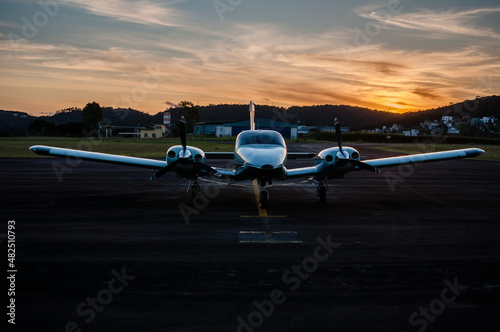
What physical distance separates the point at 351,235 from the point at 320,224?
146 cm

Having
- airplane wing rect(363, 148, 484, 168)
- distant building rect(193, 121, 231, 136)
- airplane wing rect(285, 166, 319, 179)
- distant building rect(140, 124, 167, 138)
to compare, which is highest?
distant building rect(193, 121, 231, 136)

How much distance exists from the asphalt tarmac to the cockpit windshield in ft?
7.31

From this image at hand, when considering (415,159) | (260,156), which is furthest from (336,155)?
(415,159)

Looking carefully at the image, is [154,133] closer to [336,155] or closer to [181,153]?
[181,153]

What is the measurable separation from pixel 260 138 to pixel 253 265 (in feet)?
29.7

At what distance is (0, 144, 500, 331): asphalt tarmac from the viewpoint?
5.66 meters

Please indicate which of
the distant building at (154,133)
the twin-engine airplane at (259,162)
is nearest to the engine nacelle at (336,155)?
the twin-engine airplane at (259,162)

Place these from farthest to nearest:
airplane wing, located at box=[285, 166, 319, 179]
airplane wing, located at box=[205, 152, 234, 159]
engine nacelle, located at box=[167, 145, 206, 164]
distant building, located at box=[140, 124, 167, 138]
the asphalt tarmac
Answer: distant building, located at box=[140, 124, 167, 138] → airplane wing, located at box=[205, 152, 234, 159] → engine nacelle, located at box=[167, 145, 206, 164] → airplane wing, located at box=[285, 166, 319, 179] → the asphalt tarmac

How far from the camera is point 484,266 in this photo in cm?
802

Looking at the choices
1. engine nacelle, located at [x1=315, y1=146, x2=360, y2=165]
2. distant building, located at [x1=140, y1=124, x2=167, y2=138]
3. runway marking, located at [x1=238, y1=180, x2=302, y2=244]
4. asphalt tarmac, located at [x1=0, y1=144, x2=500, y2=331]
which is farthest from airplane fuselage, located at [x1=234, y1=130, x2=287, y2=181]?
distant building, located at [x1=140, y1=124, x2=167, y2=138]

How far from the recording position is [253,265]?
315 inches

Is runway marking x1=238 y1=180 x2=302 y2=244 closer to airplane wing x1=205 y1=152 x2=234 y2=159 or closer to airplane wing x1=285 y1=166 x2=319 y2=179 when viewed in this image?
airplane wing x1=285 y1=166 x2=319 y2=179

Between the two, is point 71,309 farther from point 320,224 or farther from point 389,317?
point 320,224

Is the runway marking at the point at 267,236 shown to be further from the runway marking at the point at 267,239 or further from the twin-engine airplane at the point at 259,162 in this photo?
the twin-engine airplane at the point at 259,162
